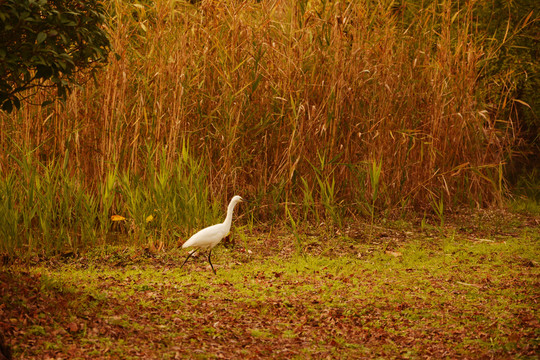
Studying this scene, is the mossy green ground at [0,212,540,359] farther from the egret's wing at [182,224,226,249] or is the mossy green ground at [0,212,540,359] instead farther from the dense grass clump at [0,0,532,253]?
the dense grass clump at [0,0,532,253]

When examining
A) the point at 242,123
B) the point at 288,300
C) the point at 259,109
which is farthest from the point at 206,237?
the point at 259,109

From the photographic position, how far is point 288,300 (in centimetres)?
438

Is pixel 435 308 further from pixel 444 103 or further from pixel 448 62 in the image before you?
pixel 448 62

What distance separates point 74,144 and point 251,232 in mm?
1784

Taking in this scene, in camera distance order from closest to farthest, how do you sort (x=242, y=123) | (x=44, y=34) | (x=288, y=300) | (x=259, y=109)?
1. (x=44, y=34)
2. (x=288, y=300)
3. (x=242, y=123)
4. (x=259, y=109)

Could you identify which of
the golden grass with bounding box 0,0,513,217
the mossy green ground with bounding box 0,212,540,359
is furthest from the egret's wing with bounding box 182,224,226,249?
the golden grass with bounding box 0,0,513,217

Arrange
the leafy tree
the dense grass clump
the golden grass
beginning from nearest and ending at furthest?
1. the leafy tree
2. the dense grass clump
3. the golden grass

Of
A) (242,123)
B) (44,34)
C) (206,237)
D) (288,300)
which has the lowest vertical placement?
(288,300)

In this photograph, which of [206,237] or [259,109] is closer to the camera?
[206,237]

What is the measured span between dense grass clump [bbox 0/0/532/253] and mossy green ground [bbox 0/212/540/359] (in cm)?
49

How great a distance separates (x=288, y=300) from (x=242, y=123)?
2.27 metres

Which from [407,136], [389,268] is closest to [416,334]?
[389,268]

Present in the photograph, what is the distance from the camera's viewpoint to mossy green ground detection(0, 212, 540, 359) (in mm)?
3482

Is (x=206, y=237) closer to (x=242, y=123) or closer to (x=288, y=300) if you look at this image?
(x=288, y=300)
